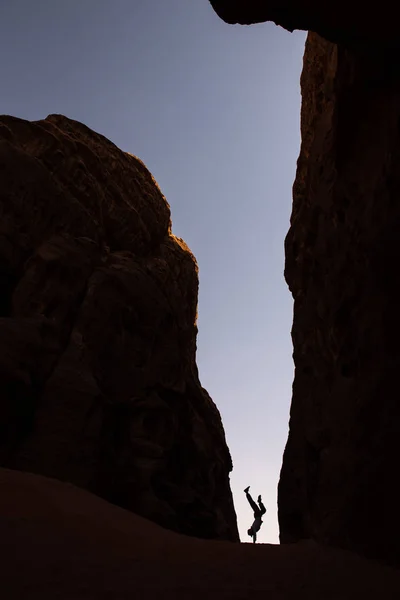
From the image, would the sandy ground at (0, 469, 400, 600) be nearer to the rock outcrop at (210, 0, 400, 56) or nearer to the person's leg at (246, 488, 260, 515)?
the rock outcrop at (210, 0, 400, 56)

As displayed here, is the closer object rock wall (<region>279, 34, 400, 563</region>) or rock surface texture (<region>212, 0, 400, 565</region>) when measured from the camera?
rock surface texture (<region>212, 0, 400, 565</region>)

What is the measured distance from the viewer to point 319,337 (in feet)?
33.0

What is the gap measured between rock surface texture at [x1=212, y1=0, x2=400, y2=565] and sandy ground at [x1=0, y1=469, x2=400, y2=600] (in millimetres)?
1046

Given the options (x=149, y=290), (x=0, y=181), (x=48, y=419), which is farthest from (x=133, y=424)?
(x=0, y=181)

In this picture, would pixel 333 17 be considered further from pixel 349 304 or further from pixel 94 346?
pixel 94 346

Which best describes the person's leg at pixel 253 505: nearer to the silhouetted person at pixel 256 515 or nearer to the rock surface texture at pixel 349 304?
the silhouetted person at pixel 256 515

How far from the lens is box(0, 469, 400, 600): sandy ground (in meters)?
4.49

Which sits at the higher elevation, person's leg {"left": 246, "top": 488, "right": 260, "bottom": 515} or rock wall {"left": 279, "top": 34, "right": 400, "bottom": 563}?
rock wall {"left": 279, "top": 34, "right": 400, "bottom": 563}

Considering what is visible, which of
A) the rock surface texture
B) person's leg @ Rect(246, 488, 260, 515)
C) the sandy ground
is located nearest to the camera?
the sandy ground

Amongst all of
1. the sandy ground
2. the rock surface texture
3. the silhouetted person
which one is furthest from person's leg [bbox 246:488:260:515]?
the sandy ground

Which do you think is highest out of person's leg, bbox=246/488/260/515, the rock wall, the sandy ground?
the rock wall

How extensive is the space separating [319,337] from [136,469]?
425 inches

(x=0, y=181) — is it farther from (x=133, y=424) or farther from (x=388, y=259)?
(x=388, y=259)

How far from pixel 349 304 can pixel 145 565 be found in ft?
17.5
